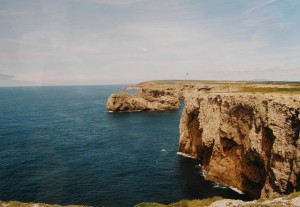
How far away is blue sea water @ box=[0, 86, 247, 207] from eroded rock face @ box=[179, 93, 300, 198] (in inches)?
168

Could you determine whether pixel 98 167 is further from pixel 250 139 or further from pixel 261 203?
pixel 261 203

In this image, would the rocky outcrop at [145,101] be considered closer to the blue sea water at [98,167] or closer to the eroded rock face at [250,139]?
the blue sea water at [98,167]

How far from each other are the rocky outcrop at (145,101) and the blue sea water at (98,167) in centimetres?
4990

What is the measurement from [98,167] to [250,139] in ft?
126

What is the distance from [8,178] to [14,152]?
822 inches

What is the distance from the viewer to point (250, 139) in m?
47.5

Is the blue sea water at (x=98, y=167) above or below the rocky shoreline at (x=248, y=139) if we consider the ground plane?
below

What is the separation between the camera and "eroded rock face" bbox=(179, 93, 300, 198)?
1522 inches

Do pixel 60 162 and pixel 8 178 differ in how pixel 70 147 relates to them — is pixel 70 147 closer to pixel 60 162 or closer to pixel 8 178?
pixel 60 162

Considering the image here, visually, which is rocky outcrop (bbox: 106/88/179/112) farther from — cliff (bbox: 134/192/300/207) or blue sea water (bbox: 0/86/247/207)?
cliff (bbox: 134/192/300/207)

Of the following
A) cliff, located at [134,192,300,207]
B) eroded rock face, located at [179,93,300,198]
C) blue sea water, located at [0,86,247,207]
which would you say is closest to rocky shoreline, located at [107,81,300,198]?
eroded rock face, located at [179,93,300,198]

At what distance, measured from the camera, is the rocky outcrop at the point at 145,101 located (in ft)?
550

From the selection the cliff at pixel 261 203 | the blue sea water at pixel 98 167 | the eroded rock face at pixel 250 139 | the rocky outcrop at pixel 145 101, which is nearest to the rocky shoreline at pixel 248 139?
the eroded rock face at pixel 250 139

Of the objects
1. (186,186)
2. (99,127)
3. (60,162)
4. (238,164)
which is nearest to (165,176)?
(186,186)
